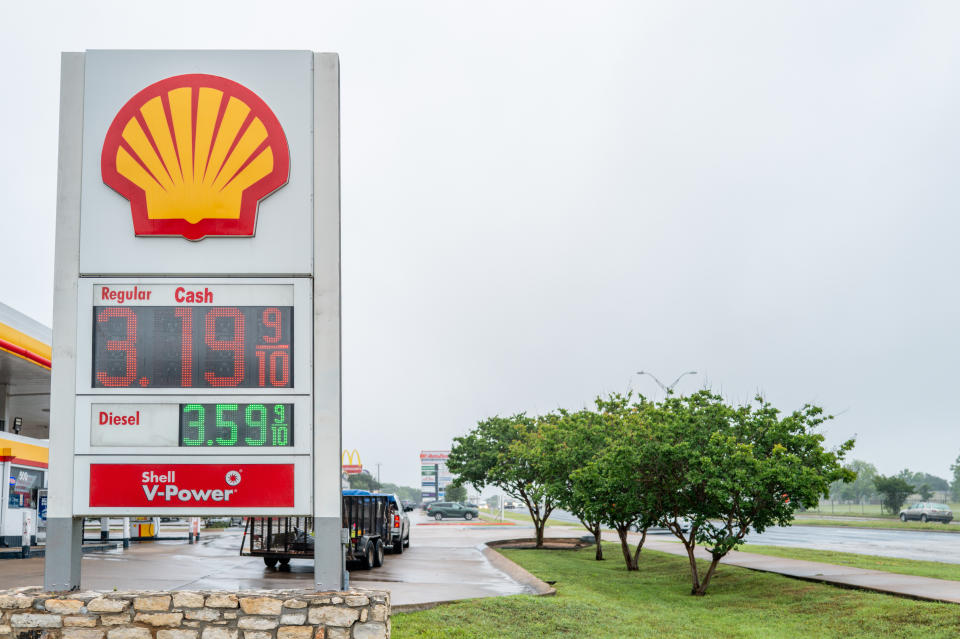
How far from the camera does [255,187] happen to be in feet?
27.9

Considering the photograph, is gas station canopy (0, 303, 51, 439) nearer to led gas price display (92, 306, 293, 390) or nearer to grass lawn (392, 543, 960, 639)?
grass lawn (392, 543, 960, 639)

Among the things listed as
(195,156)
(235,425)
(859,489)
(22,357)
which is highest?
(195,156)

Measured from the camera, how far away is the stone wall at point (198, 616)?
767 cm

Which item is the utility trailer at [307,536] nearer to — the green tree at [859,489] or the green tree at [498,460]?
the green tree at [498,460]

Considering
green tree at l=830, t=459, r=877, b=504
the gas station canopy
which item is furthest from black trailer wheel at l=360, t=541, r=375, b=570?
green tree at l=830, t=459, r=877, b=504

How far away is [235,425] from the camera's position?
7.94m

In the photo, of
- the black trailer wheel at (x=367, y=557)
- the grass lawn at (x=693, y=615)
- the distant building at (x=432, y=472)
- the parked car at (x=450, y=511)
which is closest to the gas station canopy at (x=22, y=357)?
the black trailer wheel at (x=367, y=557)

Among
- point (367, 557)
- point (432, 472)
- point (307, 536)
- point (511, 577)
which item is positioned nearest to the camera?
point (511, 577)

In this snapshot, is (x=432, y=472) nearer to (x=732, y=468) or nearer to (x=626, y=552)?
(x=626, y=552)

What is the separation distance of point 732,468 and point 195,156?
10.9 m

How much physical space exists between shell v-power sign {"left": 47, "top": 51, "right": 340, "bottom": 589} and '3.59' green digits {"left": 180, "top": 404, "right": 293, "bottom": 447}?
0.01 meters

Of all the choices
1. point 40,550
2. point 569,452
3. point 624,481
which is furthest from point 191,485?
point 40,550

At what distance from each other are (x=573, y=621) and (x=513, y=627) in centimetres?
103

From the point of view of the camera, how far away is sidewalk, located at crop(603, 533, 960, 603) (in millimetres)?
13891
